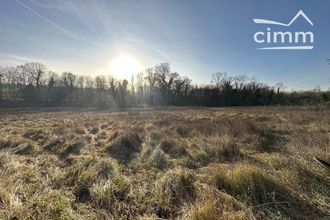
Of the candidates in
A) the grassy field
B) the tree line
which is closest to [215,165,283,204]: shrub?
the grassy field

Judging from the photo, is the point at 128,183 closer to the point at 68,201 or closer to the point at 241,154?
the point at 68,201

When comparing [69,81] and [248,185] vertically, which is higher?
[69,81]

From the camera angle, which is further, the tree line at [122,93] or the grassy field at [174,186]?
the tree line at [122,93]

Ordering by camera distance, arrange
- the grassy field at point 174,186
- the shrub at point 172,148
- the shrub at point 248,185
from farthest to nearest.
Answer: the shrub at point 172,148 < the shrub at point 248,185 < the grassy field at point 174,186

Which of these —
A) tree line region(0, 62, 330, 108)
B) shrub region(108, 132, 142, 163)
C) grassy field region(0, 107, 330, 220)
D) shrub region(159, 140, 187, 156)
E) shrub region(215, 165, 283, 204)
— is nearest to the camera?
grassy field region(0, 107, 330, 220)

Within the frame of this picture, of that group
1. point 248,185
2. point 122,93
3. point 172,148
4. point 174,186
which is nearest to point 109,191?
point 174,186

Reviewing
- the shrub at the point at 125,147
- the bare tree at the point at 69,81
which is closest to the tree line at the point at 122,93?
the bare tree at the point at 69,81

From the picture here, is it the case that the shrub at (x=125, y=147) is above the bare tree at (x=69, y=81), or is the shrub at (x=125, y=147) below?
below

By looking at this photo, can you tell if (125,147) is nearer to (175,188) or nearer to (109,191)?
(109,191)

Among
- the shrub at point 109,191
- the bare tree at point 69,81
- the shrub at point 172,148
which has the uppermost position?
the bare tree at point 69,81

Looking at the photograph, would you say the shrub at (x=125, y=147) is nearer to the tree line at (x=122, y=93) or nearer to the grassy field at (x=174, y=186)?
the grassy field at (x=174, y=186)

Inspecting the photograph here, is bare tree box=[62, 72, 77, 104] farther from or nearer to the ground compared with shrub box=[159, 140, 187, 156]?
farther from the ground

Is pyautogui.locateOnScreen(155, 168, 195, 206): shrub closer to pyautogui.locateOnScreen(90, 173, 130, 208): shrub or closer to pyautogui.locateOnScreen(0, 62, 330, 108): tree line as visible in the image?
pyautogui.locateOnScreen(90, 173, 130, 208): shrub

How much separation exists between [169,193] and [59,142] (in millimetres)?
5686
